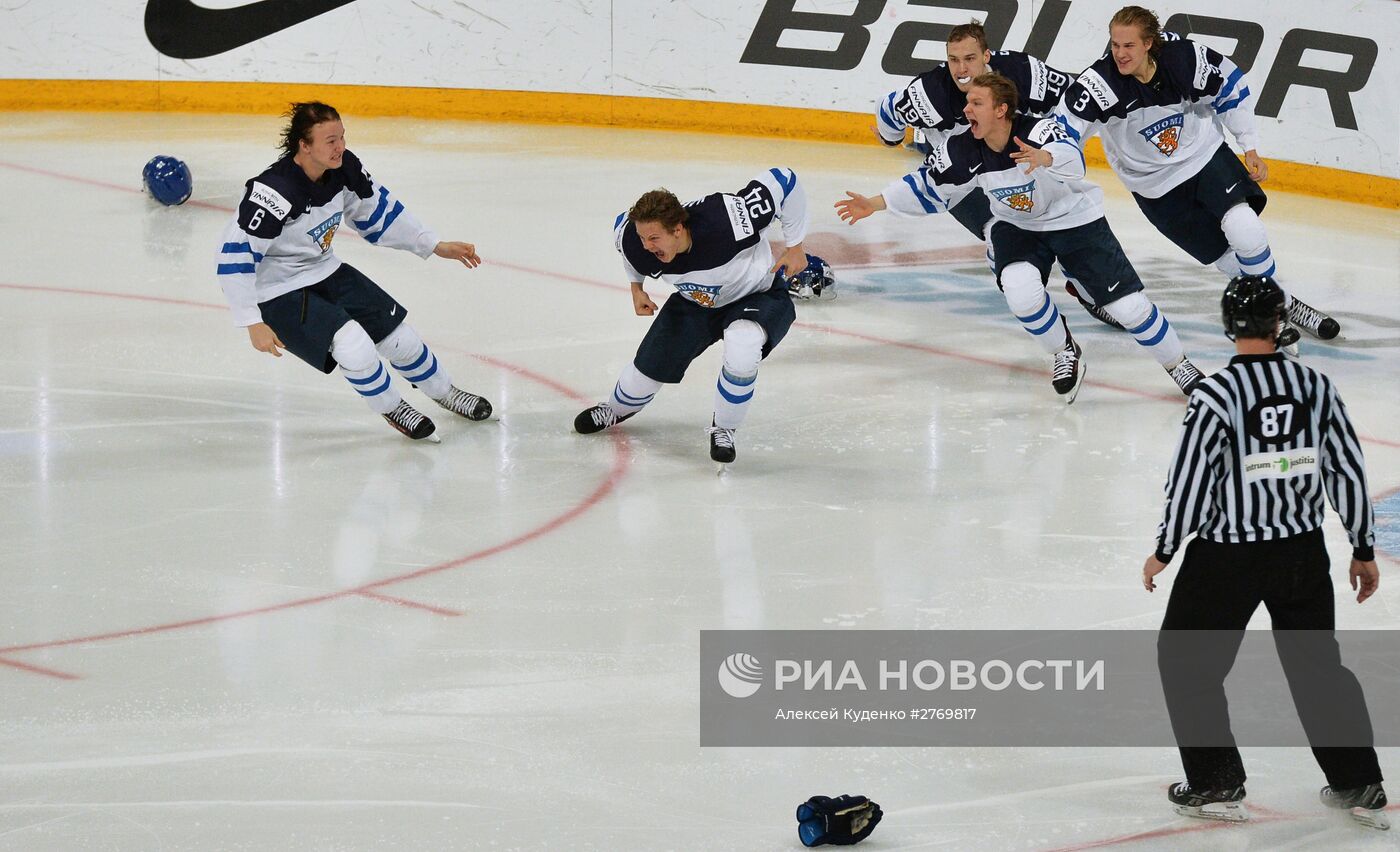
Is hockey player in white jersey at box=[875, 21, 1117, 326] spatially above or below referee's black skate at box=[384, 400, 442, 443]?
above

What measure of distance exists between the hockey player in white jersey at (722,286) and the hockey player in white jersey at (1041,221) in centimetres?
42

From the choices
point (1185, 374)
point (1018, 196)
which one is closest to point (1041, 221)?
point (1018, 196)

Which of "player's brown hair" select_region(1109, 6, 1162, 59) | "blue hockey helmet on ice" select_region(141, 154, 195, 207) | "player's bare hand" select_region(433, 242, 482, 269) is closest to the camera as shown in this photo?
"player's bare hand" select_region(433, 242, 482, 269)

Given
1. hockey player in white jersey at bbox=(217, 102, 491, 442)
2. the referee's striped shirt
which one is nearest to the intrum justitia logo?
the referee's striped shirt

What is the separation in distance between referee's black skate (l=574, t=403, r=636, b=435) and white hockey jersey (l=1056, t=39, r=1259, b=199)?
189 centimetres

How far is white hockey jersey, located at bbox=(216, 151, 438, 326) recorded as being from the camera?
520cm

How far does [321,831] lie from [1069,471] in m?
2.79

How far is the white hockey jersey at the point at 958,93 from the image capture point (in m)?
6.43

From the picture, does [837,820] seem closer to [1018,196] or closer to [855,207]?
[855,207]

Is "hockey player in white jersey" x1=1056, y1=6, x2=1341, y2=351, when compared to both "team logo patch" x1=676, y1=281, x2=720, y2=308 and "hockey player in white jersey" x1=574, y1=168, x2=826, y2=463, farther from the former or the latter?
"team logo patch" x1=676, y1=281, x2=720, y2=308

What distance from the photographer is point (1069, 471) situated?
5.23m

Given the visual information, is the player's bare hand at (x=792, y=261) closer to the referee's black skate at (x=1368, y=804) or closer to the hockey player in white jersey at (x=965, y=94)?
the hockey player in white jersey at (x=965, y=94)

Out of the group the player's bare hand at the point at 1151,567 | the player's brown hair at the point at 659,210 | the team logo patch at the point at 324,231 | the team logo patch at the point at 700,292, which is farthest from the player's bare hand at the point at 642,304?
the player's bare hand at the point at 1151,567

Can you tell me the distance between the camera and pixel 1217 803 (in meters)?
3.16
